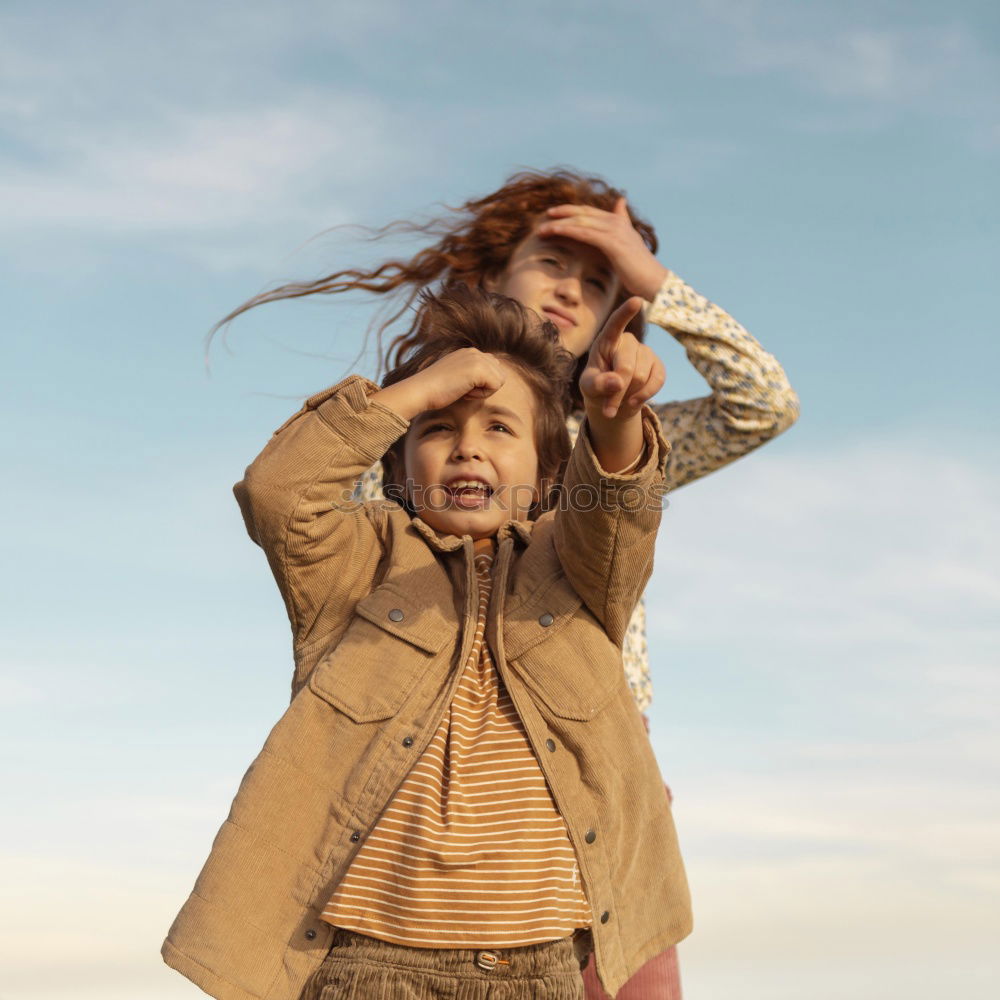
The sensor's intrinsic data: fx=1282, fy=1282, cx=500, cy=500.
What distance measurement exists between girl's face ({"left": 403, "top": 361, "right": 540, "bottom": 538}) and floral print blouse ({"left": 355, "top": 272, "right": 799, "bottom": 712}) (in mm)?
1603

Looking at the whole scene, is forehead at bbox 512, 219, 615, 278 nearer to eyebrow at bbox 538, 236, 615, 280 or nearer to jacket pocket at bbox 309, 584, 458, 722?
eyebrow at bbox 538, 236, 615, 280

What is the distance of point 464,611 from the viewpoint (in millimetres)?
2859

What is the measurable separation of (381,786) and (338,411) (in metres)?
0.79

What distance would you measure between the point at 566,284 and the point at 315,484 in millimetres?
1883

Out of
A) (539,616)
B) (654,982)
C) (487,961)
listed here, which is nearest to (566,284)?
(539,616)

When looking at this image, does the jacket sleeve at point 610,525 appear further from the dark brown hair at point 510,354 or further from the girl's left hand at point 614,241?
the girl's left hand at point 614,241

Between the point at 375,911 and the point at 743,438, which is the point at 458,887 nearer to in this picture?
the point at 375,911

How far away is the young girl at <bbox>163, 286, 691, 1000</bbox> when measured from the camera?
8.21 ft

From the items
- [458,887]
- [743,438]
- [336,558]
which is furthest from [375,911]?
[743,438]

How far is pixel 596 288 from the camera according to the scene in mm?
4430

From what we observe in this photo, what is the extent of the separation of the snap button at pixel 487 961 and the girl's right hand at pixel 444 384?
111 centimetres

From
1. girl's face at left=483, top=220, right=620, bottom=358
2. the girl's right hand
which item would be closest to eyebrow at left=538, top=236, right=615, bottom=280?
girl's face at left=483, top=220, right=620, bottom=358

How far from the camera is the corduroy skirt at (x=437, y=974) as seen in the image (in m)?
2.45

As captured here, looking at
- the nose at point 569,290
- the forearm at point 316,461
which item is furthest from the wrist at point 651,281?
the forearm at point 316,461
